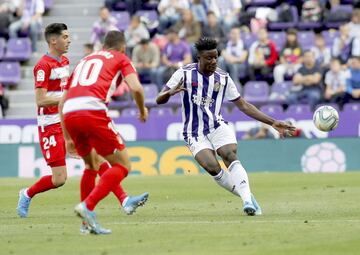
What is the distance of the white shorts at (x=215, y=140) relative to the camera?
1387cm

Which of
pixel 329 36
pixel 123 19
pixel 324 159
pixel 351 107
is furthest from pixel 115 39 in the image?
pixel 123 19

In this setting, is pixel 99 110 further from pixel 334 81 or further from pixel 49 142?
pixel 334 81

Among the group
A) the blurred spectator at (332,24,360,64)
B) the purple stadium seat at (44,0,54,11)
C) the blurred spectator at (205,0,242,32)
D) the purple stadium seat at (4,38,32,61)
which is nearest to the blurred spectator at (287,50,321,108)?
the blurred spectator at (332,24,360,64)

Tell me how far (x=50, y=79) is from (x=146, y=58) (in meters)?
12.9

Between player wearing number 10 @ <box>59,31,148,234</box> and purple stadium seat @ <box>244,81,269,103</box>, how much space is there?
47.4ft

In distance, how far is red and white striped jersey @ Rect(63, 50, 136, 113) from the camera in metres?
11.3

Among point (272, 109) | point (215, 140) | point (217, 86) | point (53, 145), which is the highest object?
point (217, 86)

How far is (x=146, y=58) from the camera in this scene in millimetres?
26844

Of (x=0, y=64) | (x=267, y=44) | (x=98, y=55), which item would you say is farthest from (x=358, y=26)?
(x=98, y=55)

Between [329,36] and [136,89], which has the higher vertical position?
[136,89]

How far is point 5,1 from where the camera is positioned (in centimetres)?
3033

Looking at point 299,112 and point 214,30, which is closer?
point 299,112

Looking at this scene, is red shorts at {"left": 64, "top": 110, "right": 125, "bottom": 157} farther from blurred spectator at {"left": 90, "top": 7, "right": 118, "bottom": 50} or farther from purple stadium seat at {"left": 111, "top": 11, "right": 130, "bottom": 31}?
purple stadium seat at {"left": 111, "top": 11, "right": 130, "bottom": 31}

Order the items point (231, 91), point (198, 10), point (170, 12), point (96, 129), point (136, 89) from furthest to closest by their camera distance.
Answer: point (170, 12)
point (198, 10)
point (231, 91)
point (96, 129)
point (136, 89)
